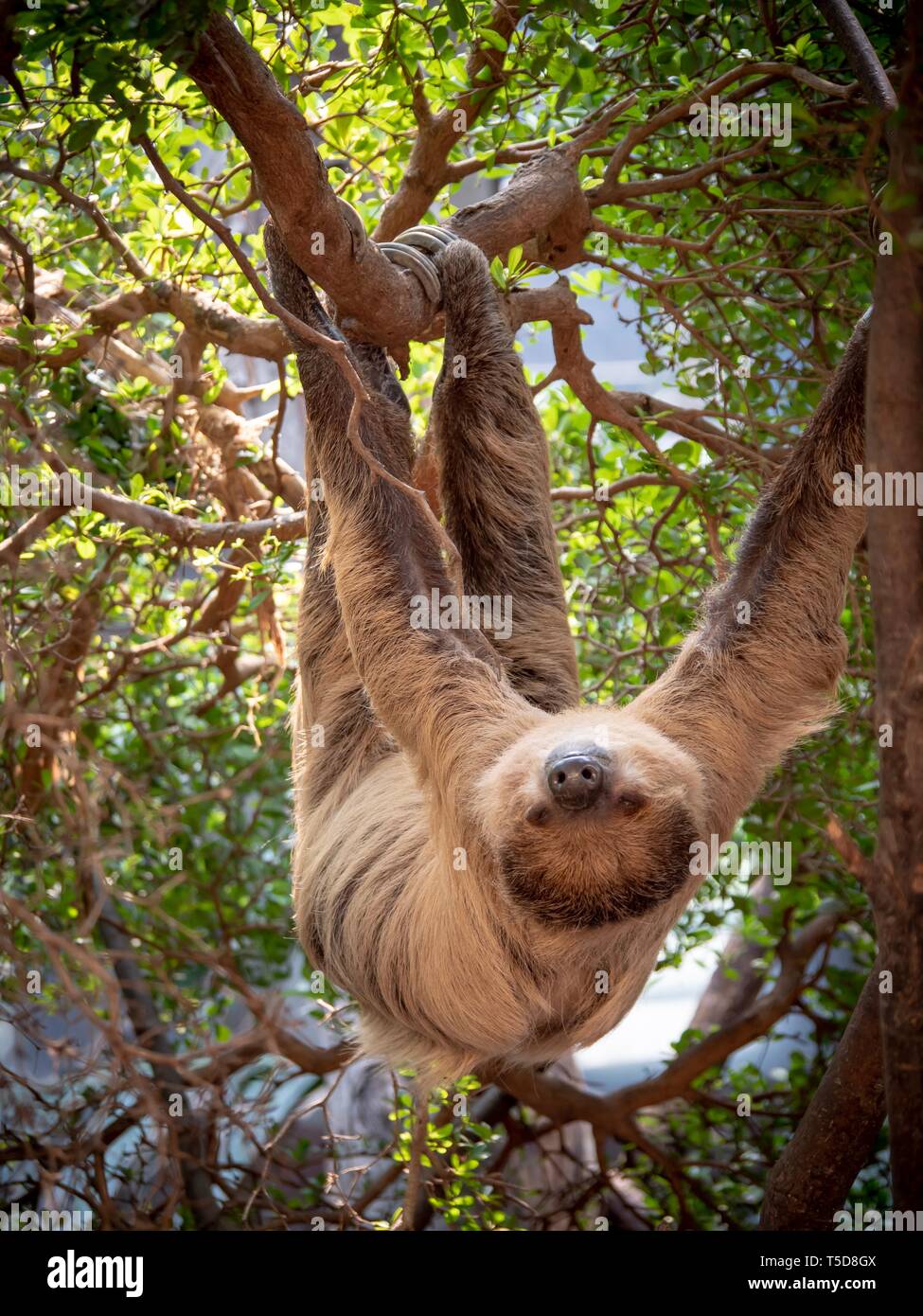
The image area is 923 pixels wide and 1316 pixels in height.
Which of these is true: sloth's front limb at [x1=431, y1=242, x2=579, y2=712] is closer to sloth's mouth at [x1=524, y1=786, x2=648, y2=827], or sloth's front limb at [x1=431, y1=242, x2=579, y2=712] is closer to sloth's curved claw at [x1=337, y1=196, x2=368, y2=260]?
sloth's curved claw at [x1=337, y1=196, x2=368, y2=260]

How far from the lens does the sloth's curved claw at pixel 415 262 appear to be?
4.05 m

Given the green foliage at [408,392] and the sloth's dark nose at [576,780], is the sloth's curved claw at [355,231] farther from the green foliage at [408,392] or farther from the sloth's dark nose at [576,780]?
the sloth's dark nose at [576,780]

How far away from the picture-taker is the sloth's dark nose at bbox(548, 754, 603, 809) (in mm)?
3445

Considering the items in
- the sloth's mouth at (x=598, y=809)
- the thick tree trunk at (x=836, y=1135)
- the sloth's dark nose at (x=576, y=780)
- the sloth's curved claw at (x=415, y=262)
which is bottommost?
the thick tree trunk at (x=836, y=1135)

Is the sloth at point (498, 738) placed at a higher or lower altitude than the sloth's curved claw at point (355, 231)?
lower

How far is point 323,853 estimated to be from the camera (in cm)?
462

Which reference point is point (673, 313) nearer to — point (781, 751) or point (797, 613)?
point (797, 613)

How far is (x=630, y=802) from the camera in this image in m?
3.59

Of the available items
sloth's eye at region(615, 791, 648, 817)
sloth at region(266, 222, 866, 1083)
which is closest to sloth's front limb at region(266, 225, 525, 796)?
sloth at region(266, 222, 866, 1083)

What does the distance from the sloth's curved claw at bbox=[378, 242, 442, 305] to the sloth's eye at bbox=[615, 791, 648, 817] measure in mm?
1793

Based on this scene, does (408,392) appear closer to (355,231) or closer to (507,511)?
(507,511)

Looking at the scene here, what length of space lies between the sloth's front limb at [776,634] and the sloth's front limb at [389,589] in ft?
1.99

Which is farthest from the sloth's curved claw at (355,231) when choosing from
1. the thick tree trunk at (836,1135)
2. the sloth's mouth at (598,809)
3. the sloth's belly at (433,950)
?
the thick tree trunk at (836,1135)
